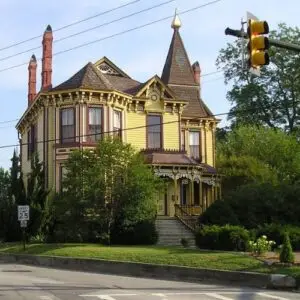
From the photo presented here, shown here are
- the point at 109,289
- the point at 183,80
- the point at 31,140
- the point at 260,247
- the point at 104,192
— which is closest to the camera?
the point at 109,289

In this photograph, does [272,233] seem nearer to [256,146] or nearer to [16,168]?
[16,168]

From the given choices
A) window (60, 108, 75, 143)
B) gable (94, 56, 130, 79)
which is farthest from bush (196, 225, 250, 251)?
gable (94, 56, 130, 79)

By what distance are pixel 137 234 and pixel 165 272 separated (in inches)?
392

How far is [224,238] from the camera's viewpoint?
27.2m

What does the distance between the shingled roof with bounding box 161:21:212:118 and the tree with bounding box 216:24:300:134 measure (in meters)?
14.1

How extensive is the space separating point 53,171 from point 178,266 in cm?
1788

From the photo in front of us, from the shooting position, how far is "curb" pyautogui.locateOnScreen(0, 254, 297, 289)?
19.3 meters

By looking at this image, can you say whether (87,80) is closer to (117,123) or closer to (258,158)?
(117,123)

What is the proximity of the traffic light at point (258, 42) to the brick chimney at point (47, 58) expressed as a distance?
28.1 metres

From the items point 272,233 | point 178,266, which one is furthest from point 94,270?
point 272,233

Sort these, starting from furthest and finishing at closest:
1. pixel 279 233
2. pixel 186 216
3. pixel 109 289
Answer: pixel 186 216, pixel 279 233, pixel 109 289

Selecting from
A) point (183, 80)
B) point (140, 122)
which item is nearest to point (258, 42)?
point (140, 122)

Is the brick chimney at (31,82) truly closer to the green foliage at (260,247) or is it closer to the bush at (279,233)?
the bush at (279,233)

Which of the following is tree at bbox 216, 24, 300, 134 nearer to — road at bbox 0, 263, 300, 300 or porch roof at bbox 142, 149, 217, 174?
porch roof at bbox 142, 149, 217, 174
